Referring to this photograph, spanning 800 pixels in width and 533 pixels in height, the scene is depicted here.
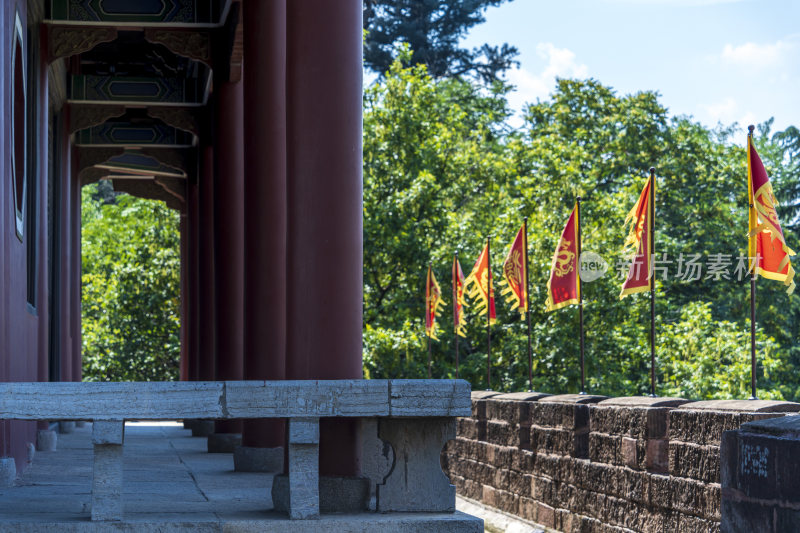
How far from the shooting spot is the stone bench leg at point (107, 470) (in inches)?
235

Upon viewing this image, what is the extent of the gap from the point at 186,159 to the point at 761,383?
1998cm

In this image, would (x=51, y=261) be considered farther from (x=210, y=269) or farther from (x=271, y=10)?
(x=271, y=10)

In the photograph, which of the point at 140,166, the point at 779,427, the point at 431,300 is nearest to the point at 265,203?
the point at 779,427

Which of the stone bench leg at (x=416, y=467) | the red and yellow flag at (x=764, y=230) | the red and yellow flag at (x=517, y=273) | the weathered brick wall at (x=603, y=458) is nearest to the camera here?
the stone bench leg at (x=416, y=467)

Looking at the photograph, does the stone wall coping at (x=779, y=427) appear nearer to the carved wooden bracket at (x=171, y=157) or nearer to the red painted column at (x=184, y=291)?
the carved wooden bracket at (x=171, y=157)

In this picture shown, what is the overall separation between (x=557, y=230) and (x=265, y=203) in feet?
69.5

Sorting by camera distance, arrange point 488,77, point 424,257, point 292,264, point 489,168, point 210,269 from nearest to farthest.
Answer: point 292,264 < point 210,269 < point 424,257 < point 489,168 < point 488,77

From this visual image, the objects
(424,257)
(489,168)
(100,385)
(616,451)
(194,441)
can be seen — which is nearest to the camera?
(100,385)

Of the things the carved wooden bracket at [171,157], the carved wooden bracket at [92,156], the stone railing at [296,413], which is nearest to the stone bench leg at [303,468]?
the stone railing at [296,413]

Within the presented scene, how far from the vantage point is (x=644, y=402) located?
9930 mm

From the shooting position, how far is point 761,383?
35.3 m

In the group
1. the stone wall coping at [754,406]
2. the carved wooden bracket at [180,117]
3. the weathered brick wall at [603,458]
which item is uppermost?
the carved wooden bracket at [180,117]

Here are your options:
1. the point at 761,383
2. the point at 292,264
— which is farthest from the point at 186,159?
the point at 761,383

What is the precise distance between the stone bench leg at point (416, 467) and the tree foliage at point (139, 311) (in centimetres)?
3046
